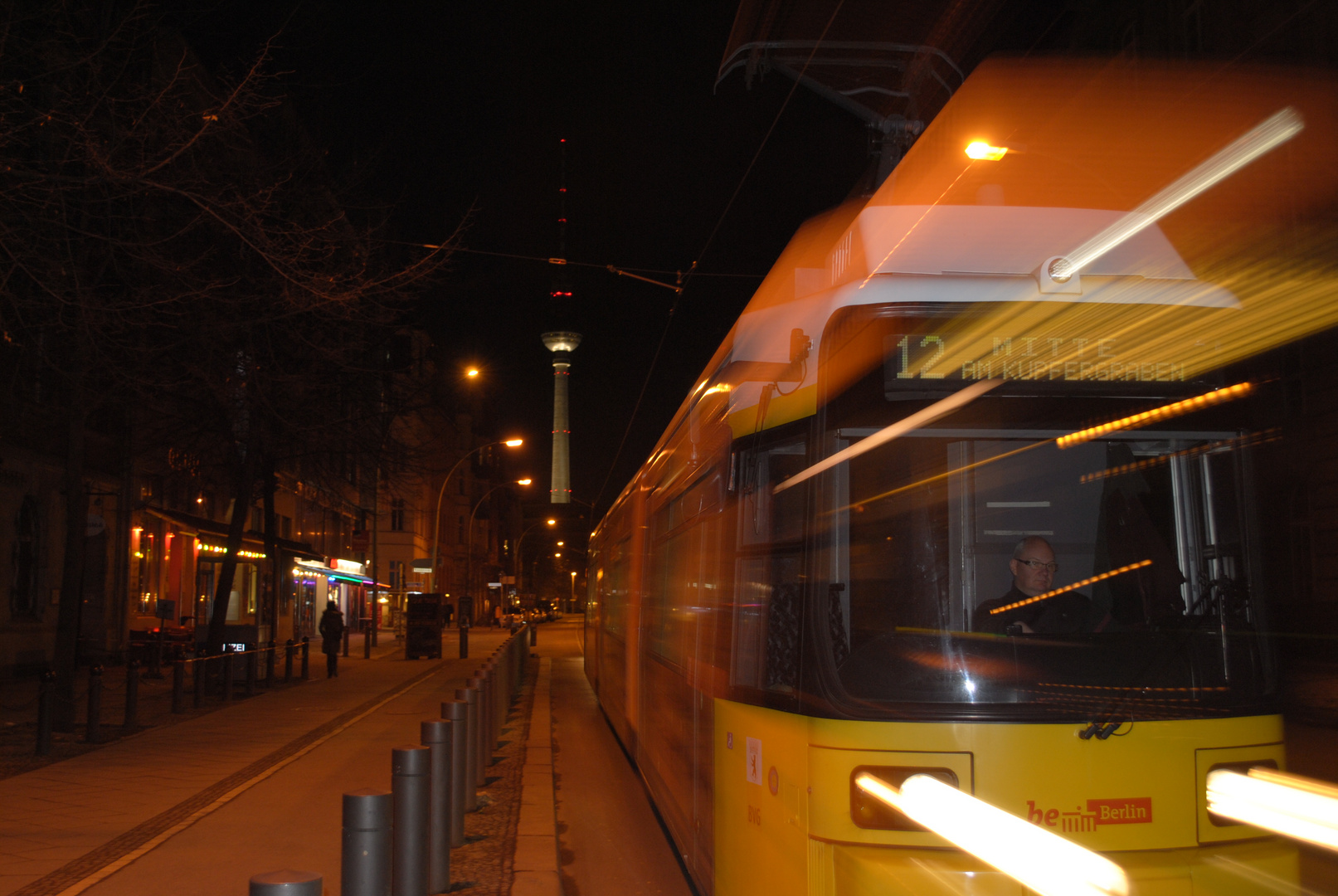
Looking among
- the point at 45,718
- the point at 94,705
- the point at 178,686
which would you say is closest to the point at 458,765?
the point at 45,718

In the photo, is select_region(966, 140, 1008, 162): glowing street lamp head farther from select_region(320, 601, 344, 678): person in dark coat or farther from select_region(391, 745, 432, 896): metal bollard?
select_region(320, 601, 344, 678): person in dark coat

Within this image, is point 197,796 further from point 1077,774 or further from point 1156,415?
point 1156,415

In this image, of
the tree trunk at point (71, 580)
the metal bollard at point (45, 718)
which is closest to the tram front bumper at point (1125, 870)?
the metal bollard at point (45, 718)

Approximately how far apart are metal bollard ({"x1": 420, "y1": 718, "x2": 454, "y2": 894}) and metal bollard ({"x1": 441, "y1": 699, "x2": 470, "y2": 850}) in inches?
15.6

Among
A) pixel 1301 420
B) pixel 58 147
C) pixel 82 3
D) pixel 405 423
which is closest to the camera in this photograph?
pixel 58 147

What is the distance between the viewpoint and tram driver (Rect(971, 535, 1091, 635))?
403 centimetres

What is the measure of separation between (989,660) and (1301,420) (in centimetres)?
1862

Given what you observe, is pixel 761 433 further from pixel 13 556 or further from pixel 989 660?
pixel 13 556

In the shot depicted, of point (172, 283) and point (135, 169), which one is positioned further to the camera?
point (172, 283)

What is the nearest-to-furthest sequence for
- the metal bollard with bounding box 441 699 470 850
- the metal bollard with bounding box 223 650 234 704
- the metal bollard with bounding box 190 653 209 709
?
the metal bollard with bounding box 441 699 470 850 → the metal bollard with bounding box 190 653 209 709 → the metal bollard with bounding box 223 650 234 704

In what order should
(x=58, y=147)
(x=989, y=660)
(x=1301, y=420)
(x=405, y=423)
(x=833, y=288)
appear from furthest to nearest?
(x=405, y=423) → (x=1301, y=420) → (x=58, y=147) → (x=833, y=288) → (x=989, y=660)

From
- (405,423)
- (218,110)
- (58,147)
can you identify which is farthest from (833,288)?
(405,423)

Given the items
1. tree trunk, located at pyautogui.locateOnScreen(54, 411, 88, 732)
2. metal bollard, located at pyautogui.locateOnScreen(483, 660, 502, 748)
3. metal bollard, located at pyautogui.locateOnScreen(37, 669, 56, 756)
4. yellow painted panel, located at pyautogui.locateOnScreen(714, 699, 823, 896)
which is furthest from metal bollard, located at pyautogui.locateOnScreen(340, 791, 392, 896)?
tree trunk, located at pyautogui.locateOnScreen(54, 411, 88, 732)

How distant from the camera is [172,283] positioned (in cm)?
1250
